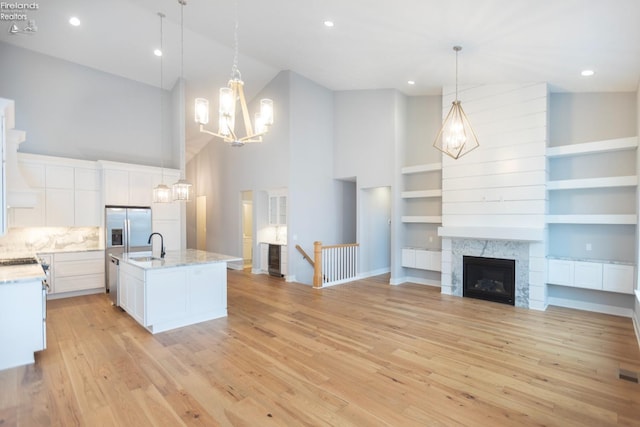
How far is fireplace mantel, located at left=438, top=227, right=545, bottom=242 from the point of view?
16.6 feet

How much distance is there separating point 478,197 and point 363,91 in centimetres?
360

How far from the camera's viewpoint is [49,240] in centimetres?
627

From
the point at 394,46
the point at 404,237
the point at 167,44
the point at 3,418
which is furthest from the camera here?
the point at 404,237

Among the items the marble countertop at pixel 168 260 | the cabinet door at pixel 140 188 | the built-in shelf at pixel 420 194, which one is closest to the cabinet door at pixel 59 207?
the cabinet door at pixel 140 188

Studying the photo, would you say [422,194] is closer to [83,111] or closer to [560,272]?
[560,272]

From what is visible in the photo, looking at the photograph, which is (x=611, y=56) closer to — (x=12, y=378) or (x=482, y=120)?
(x=482, y=120)

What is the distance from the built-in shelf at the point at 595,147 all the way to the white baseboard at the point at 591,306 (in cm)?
241

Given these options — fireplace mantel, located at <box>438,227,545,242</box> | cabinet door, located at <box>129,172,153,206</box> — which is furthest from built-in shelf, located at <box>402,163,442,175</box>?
cabinet door, located at <box>129,172,153,206</box>

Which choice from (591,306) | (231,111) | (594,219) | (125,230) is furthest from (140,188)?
(591,306)

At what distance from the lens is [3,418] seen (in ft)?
7.90

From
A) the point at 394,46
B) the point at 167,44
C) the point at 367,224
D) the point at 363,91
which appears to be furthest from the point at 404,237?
the point at 167,44

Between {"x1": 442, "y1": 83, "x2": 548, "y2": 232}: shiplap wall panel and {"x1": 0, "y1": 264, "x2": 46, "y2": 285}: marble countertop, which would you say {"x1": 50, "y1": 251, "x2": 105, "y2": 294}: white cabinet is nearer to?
{"x1": 0, "y1": 264, "x2": 46, "y2": 285}: marble countertop

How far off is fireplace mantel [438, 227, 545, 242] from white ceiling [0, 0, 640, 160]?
2344mm

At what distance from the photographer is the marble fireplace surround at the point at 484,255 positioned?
17.6 feet
